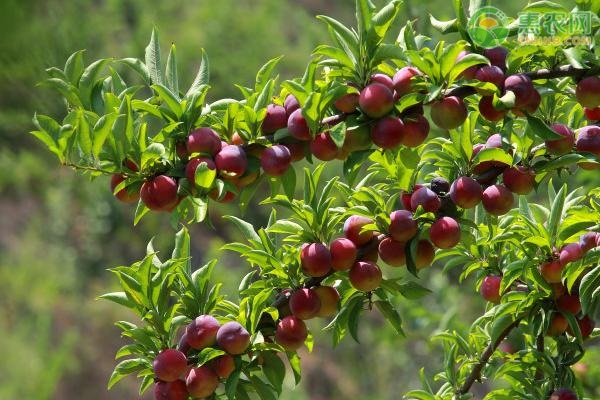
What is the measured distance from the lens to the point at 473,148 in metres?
0.76

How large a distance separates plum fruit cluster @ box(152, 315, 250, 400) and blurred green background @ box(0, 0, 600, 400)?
8.92 ft

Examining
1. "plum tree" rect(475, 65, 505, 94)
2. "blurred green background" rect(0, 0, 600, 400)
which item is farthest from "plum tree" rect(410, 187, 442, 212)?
"blurred green background" rect(0, 0, 600, 400)

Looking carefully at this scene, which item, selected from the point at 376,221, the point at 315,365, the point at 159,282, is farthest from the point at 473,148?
the point at 315,365

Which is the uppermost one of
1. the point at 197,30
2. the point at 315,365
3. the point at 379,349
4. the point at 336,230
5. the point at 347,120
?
the point at 347,120

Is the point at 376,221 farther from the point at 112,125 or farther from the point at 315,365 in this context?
the point at 315,365

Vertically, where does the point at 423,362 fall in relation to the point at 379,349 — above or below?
above

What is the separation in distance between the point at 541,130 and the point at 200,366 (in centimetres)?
34

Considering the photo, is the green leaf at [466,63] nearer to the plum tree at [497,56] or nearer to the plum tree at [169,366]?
the plum tree at [497,56]

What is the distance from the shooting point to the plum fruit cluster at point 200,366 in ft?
2.23

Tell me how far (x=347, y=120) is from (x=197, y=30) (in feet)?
15.2

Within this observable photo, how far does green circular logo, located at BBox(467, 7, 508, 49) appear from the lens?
0.66 meters

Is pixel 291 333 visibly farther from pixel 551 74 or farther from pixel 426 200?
pixel 551 74

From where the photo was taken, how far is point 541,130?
646 millimetres

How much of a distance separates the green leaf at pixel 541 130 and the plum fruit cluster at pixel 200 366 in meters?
0.29
